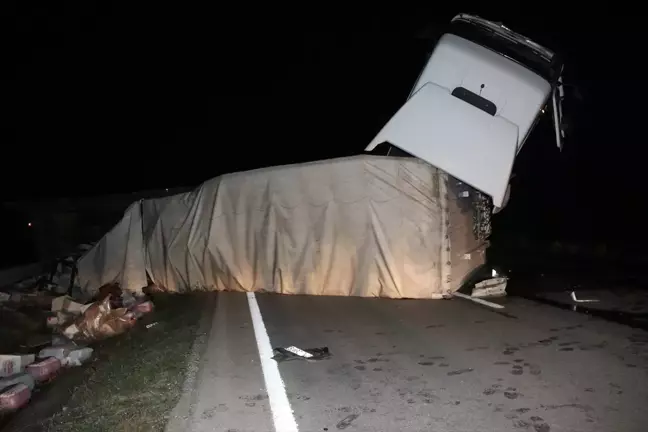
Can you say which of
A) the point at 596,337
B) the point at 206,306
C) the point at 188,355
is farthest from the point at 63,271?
the point at 596,337

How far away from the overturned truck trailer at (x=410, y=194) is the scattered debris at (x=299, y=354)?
3.19 meters

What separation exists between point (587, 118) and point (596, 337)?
586 inches

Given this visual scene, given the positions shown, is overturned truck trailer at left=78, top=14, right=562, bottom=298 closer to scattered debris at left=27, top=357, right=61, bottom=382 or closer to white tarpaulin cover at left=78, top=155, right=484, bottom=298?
white tarpaulin cover at left=78, top=155, right=484, bottom=298

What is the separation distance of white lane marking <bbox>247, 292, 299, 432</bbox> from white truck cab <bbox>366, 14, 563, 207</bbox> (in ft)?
11.8

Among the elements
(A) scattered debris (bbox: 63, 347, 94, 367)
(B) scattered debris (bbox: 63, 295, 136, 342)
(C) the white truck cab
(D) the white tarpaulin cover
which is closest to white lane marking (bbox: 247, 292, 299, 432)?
(D) the white tarpaulin cover

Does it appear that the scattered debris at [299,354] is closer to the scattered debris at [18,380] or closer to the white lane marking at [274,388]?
the white lane marking at [274,388]

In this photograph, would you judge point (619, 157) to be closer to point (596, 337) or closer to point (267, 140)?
point (596, 337)

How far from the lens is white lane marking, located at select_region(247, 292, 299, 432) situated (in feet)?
12.4

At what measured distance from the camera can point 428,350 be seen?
5.48 m

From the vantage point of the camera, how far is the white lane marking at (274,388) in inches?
148

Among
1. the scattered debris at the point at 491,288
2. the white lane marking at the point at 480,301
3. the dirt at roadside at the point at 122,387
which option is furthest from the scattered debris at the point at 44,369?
the scattered debris at the point at 491,288

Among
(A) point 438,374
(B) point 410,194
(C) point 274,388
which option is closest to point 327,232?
(B) point 410,194

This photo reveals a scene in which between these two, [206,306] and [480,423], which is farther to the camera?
[206,306]

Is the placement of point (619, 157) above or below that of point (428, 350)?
above
